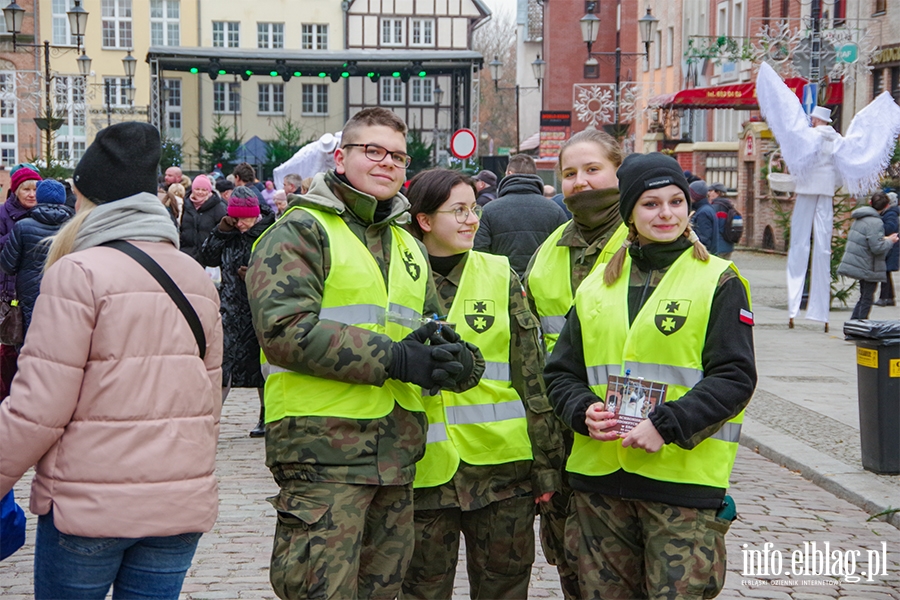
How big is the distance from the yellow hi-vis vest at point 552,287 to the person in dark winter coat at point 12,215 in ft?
21.8

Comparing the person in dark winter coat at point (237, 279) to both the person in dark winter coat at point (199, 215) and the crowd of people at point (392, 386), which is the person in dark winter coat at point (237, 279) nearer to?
the person in dark winter coat at point (199, 215)

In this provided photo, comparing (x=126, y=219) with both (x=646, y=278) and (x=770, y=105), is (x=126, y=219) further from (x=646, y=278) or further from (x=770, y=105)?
(x=770, y=105)

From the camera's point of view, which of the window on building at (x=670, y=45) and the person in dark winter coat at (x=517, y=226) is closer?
the person in dark winter coat at (x=517, y=226)

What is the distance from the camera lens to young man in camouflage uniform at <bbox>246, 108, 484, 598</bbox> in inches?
142

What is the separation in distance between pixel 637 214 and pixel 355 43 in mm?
63666

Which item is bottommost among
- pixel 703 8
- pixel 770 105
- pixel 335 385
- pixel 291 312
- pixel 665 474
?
pixel 665 474

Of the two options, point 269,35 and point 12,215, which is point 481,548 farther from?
point 269,35

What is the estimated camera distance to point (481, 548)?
432cm

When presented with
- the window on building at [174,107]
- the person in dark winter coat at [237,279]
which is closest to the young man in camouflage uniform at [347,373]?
the person in dark winter coat at [237,279]

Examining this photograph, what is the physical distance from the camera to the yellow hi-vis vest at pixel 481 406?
4242 millimetres

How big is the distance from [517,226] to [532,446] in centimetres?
440

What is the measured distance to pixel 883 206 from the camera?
60.5ft

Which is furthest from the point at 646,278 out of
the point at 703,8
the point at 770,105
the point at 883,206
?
the point at 703,8

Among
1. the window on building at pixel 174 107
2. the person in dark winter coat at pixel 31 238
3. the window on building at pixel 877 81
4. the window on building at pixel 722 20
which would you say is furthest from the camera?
the window on building at pixel 174 107
